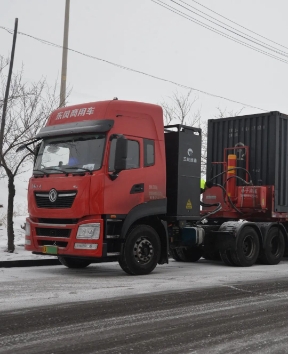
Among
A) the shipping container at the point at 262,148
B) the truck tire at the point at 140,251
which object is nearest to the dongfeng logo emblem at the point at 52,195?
the truck tire at the point at 140,251

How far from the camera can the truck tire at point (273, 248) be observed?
13.5m

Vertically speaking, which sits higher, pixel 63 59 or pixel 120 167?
pixel 63 59

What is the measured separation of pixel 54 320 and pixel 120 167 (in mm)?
4215

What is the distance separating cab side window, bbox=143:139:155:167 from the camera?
1092 centimetres

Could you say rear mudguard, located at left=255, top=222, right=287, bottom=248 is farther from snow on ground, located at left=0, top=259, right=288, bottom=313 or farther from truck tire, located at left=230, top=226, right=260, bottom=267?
snow on ground, located at left=0, top=259, right=288, bottom=313

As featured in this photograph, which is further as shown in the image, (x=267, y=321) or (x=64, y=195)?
(x=64, y=195)

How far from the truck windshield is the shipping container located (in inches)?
188

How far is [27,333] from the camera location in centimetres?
583

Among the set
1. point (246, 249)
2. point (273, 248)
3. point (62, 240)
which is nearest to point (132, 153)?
point (62, 240)

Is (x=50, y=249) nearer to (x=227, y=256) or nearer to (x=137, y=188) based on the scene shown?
(x=137, y=188)

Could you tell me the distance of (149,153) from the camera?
1100 cm

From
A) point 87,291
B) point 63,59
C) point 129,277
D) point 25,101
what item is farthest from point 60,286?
point 63,59

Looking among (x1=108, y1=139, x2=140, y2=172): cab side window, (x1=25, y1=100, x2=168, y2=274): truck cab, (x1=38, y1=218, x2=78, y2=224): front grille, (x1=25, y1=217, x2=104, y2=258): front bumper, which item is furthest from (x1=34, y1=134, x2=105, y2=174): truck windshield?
(x1=25, y1=217, x2=104, y2=258): front bumper

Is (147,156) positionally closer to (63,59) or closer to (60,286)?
(60,286)
